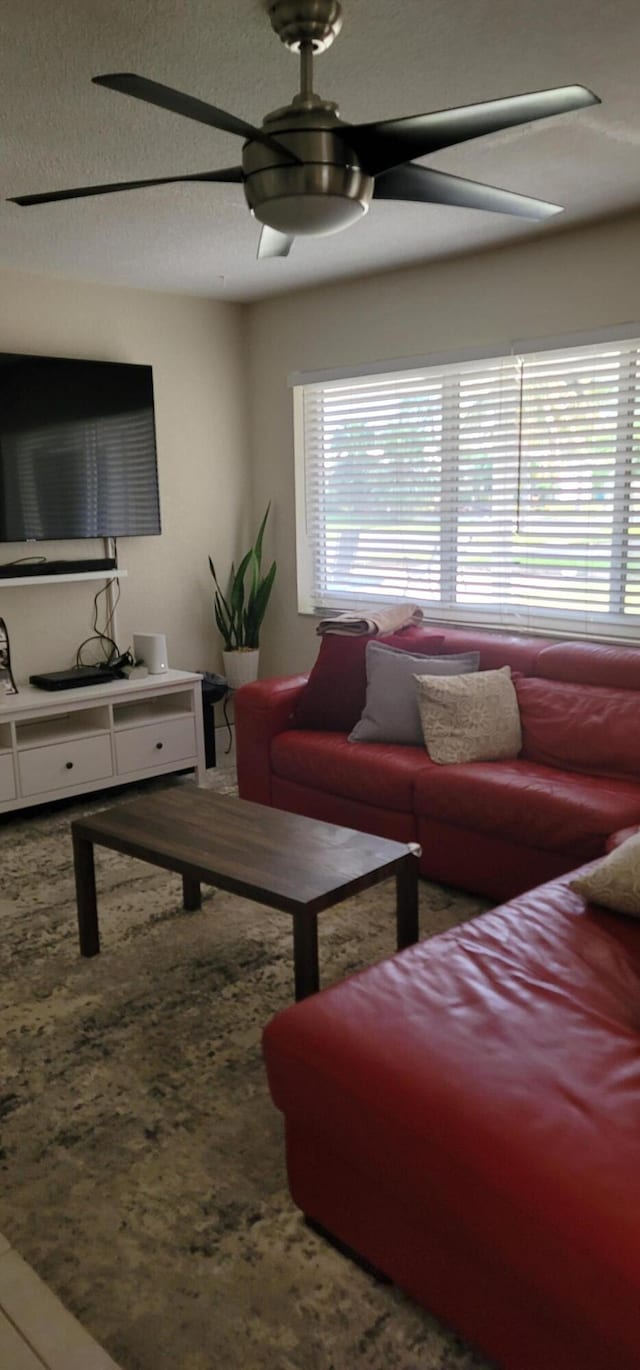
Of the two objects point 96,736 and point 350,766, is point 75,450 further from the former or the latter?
point 350,766

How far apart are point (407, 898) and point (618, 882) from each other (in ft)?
1.99

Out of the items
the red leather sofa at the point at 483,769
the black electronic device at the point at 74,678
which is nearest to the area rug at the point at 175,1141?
the red leather sofa at the point at 483,769

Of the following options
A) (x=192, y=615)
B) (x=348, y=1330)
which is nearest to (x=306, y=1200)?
(x=348, y=1330)

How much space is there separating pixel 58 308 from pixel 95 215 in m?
1.15

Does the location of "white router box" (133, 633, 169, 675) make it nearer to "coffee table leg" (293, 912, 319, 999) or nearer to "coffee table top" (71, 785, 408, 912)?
"coffee table top" (71, 785, 408, 912)

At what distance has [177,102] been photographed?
5.19 feet

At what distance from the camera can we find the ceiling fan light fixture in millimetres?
1883

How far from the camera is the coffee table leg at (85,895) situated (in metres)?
2.84

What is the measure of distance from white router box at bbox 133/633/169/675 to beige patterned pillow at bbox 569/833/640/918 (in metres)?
2.82

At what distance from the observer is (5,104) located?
2.37 m

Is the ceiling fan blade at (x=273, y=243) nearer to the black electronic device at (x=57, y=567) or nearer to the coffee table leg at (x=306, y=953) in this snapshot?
the coffee table leg at (x=306, y=953)

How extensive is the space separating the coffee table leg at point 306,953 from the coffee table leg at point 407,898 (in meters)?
0.36

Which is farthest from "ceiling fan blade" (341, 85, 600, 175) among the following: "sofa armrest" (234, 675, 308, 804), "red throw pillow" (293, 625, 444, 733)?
"sofa armrest" (234, 675, 308, 804)

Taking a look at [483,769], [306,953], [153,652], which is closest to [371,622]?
[483,769]
